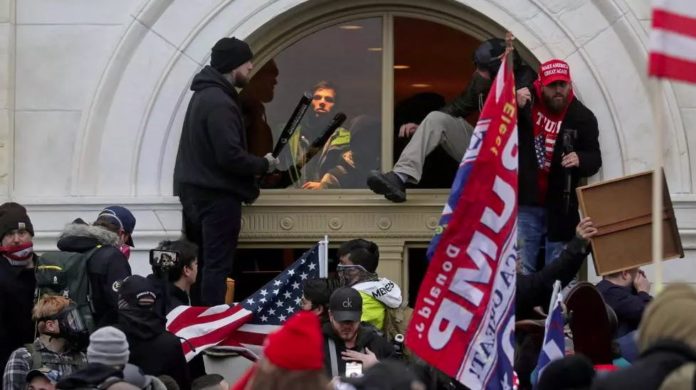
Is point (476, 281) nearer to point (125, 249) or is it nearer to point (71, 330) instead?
point (71, 330)

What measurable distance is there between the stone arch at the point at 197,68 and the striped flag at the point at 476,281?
384cm

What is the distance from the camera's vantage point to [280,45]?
1516 centimetres

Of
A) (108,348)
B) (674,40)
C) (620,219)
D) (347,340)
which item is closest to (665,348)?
(674,40)

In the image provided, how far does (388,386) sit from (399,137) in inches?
290

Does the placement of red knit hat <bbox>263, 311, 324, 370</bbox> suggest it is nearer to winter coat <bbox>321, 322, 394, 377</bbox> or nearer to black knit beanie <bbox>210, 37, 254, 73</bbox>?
winter coat <bbox>321, 322, 394, 377</bbox>

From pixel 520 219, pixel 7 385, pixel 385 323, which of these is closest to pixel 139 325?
pixel 7 385

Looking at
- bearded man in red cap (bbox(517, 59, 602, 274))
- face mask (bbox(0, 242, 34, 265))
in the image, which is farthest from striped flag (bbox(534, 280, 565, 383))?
face mask (bbox(0, 242, 34, 265))

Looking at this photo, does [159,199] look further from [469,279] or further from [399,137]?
[469,279]

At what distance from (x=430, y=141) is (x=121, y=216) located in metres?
2.51

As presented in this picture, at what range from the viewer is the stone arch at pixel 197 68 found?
14.5 metres

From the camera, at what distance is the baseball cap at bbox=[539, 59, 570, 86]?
14047 mm

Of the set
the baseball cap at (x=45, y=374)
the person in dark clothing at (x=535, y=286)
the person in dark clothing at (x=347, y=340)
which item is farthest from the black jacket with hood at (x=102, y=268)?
the person in dark clothing at (x=535, y=286)

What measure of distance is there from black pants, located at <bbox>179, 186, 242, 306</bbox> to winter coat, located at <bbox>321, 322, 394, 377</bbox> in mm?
1679

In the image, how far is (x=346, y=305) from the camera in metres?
12.4
